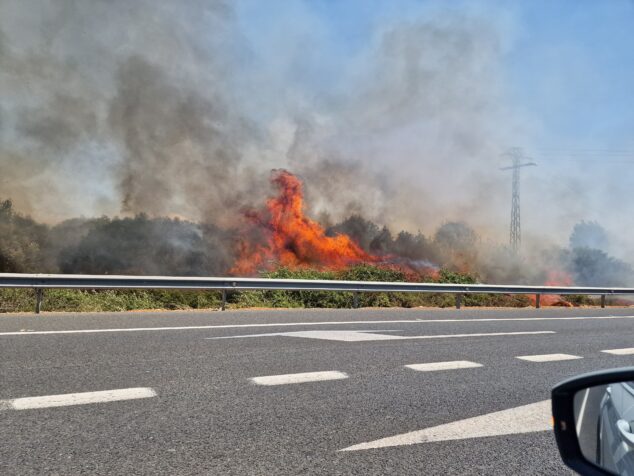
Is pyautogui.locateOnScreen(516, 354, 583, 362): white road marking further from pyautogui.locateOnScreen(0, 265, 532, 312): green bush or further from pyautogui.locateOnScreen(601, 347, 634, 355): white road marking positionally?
pyautogui.locateOnScreen(0, 265, 532, 312): green bush

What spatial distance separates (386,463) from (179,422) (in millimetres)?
1531

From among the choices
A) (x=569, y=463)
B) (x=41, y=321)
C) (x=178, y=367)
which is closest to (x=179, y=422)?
(x=178, y=367)

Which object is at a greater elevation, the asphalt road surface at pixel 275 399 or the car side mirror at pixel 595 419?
the car side mirror at pixel 595 419

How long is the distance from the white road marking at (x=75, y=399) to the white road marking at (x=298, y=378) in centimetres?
104

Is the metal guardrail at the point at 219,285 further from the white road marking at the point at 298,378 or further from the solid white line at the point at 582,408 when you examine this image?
the solid white line at the point at 582,408

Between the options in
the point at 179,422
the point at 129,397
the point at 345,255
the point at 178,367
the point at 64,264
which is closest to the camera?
the point at 179,422

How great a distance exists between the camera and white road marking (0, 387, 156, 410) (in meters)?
4.47

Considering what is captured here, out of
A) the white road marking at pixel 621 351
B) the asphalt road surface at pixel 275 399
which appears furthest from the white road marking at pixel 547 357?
the white road marking at pixel 621 351

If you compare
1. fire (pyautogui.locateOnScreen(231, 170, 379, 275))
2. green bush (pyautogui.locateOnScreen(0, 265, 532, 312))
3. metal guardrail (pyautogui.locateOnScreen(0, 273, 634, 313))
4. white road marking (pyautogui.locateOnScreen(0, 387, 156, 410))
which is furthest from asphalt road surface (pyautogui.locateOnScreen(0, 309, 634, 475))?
fire (pyautogui.locateOnScreen(231, 170, 379, 275))

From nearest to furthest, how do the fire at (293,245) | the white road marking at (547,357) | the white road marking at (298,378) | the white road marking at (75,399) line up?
the white road marking at (75,399) → the white road marking at (298,378) → the white road marking at (547,357) → the fire at (293,245)

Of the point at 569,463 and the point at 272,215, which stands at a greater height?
the point at 272,215

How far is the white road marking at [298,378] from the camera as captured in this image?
5.48m

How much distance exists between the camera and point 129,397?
4.75 m

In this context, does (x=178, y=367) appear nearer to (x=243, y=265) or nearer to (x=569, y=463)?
(x=569, y=463)
